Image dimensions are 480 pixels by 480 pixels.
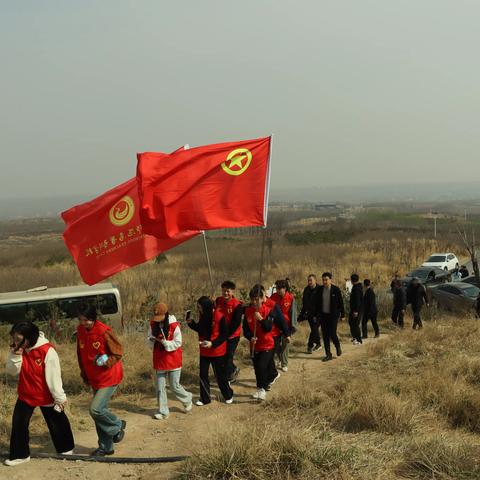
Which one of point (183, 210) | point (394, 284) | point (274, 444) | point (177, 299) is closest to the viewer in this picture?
point (274, 444)

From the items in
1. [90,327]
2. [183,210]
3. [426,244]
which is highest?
[183,210]

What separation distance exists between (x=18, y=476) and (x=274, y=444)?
97.8 inches

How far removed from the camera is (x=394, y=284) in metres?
13.1

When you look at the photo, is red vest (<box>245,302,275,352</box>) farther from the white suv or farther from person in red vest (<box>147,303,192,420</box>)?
the white suv

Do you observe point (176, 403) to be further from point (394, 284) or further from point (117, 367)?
point (394, 284)

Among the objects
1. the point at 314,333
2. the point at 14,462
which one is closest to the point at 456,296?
the point at 314,333

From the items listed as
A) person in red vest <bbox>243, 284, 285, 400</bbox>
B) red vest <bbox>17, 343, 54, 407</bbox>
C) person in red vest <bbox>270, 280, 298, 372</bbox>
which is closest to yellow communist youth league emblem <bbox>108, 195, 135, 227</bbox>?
person in red vest <bbox>243, 284, 285, 400</bbox>

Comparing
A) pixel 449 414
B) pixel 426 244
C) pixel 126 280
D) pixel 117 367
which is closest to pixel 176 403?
pixel 117 367

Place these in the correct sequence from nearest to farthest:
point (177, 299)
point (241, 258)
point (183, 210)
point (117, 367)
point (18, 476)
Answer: point (18, 476), point (117, 367), point (183, 210), point (177, 299), point (241, 258)

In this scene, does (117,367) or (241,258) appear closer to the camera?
(117,367)

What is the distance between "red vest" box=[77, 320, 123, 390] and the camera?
5.47m

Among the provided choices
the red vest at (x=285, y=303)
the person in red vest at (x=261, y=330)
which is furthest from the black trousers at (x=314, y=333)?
the person in red vest at (x=261, y=330)

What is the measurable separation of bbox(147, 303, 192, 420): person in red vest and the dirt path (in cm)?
29

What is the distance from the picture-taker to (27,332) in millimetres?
5141
